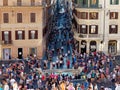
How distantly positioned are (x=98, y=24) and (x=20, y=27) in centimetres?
1388

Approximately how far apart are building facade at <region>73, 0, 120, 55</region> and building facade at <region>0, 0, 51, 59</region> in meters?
7.54

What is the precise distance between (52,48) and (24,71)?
16.9m

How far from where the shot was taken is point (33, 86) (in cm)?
4797

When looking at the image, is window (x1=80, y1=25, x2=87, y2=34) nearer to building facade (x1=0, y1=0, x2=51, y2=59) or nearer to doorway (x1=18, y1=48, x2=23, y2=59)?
building facade (x1=0, y1=0, x2=51, y2=59)

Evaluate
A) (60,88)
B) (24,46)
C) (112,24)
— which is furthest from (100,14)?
(60,88)

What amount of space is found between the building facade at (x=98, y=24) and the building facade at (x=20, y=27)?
7.54 meters

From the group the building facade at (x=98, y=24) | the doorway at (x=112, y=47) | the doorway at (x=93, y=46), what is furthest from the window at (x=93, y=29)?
the doorway at (x=112, y=47)

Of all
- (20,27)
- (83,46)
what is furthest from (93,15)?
(20,27)

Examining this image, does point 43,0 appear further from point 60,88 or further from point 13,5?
point 60,88

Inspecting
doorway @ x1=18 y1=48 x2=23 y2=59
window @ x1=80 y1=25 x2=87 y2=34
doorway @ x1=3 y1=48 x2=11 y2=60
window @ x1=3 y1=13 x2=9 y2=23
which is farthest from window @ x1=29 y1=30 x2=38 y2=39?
window @ x1=80 y1=25 x2=87 y2=34

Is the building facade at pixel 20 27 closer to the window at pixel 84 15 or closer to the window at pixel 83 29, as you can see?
the window at pixel 84 15

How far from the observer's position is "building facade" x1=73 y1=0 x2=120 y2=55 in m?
68.4

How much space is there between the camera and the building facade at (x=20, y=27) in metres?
63.8

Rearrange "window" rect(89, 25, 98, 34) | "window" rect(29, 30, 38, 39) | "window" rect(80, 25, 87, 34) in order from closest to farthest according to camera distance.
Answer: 1. "window" rect(29, 30, 38, 39)
2. "window" rect(89, 25, 98, 34)
3. "window" rect(80, 25, 87, 34)
